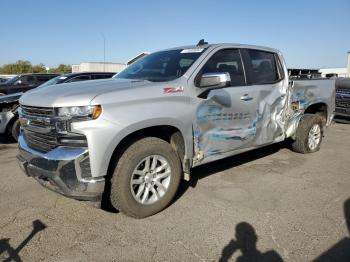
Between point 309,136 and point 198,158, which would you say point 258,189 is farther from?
point 309,136

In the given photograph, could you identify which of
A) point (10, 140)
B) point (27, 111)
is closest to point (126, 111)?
point (27, 111)

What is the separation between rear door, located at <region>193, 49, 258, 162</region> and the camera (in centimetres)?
398

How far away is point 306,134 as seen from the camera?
6.00 meters

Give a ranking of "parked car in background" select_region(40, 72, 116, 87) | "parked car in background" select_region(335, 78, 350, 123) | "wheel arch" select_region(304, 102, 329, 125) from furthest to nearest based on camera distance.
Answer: "parked car in background" select_region(335, 78, 350, 123) < "parked car in background" select_region(40, 72, 116, 87) < "wheel arch" select_region(304, 102, 329, 125)

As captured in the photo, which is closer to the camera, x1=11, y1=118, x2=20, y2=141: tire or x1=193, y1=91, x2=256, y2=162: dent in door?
x1=193, y1=91, x2=256, y2=162: dent in door

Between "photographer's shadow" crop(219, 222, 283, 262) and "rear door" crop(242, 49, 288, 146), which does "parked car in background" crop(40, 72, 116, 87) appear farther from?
"photographer's shadow" crop(219, 222, 283, 262)

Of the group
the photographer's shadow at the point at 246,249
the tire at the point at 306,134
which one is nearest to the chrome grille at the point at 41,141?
the photographer's shadow at the point at 246,249

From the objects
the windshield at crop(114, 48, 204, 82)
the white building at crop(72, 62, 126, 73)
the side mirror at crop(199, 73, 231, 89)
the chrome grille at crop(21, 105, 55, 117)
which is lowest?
the chrome grille at crop(21, 105, 55, 117)

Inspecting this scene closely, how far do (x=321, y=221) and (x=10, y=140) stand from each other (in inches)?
280

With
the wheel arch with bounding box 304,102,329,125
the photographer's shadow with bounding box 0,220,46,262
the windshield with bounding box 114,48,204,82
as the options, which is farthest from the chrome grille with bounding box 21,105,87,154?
the wheel arch with bounding box 304,102,329,125

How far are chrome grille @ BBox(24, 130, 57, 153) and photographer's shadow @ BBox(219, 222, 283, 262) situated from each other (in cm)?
190

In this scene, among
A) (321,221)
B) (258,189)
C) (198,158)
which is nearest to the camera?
(321,221)

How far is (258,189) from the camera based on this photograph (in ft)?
14.7

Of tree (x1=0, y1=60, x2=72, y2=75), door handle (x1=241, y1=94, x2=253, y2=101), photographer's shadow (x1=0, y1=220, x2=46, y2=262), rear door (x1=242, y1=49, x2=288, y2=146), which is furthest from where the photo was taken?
tree (x1=0, y1=60, x2=72, y2=75)
